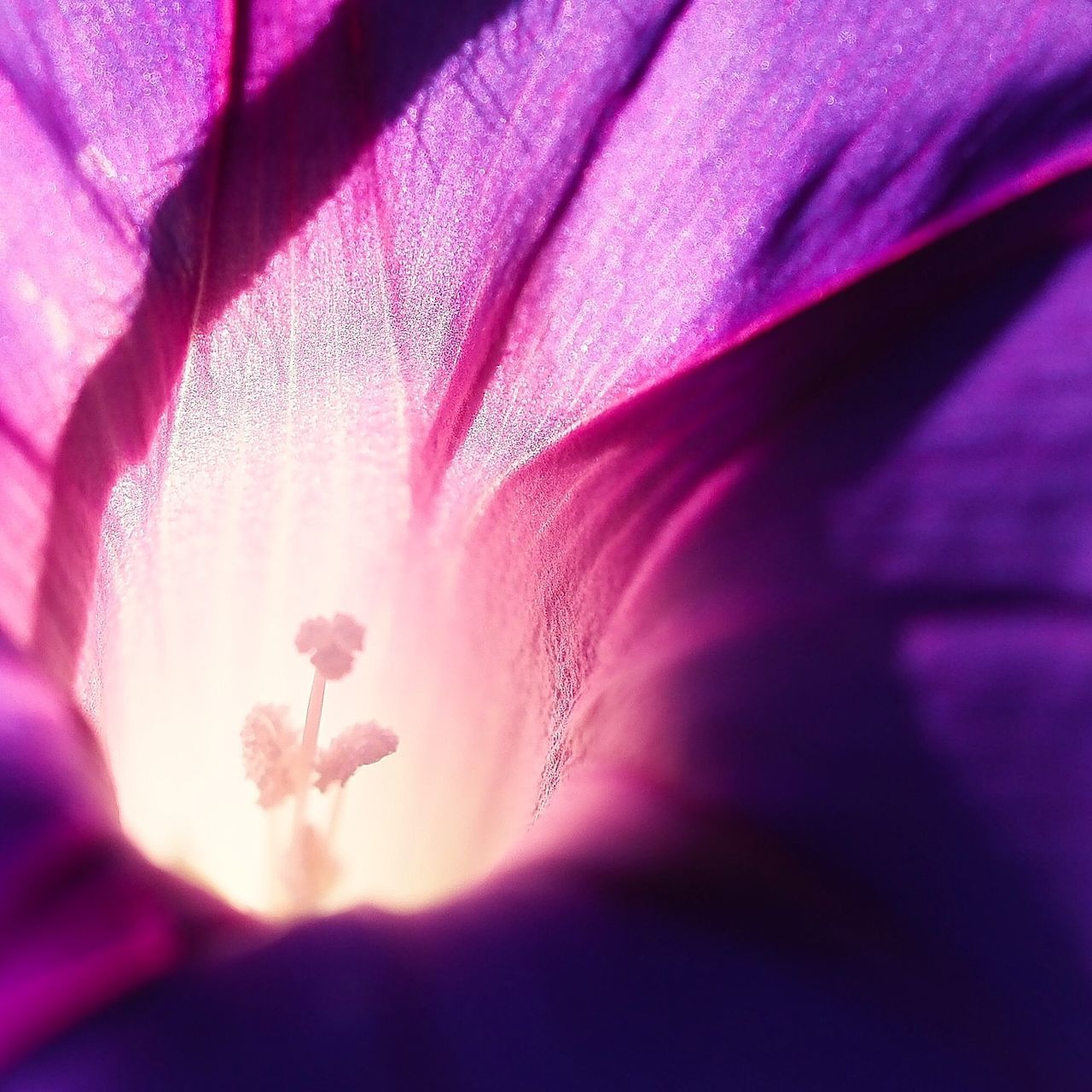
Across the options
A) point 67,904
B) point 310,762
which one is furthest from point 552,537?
point 67,904

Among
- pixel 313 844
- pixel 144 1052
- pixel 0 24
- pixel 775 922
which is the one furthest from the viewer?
pixel 313 844

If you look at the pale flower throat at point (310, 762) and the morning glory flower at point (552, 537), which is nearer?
the morning glory flower at point (552, 537)

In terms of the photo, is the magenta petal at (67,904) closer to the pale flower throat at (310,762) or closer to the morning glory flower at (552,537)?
the morning glory flower at (552,537)

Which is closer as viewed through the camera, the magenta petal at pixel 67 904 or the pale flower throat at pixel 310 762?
the magenta petal at pixel 67 904

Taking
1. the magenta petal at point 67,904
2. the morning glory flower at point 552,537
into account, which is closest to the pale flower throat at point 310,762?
the morning glory flower at point 552,537

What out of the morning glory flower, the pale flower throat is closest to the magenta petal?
the morning glory flower

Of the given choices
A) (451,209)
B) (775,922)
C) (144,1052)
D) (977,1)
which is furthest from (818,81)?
(144,1052)

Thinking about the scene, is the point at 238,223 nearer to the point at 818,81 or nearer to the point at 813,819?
the point at 818,81
